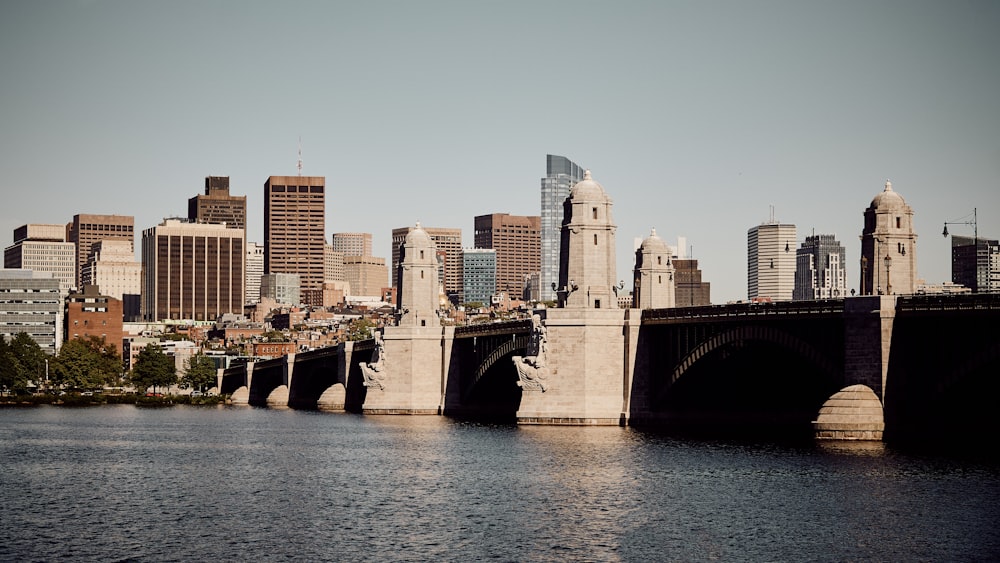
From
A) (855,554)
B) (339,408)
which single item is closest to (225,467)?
(855,554)

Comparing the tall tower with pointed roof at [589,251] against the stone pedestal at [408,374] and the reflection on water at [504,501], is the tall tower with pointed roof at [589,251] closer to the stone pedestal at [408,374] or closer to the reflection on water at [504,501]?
the reflection on water at [504,501]

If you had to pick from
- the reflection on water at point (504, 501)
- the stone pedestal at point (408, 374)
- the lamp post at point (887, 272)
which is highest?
the lamp post at point (887, 272)

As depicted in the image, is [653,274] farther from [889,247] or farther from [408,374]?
[889,247]

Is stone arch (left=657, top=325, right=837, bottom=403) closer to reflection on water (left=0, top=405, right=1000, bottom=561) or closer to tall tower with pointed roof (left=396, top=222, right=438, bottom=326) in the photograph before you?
reflection on water (left=0, top=405, right=1000, bottom=561)

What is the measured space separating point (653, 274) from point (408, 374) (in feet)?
96.4

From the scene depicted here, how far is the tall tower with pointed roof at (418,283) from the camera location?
538 feet

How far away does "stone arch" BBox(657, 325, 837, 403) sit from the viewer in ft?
Answer: 322

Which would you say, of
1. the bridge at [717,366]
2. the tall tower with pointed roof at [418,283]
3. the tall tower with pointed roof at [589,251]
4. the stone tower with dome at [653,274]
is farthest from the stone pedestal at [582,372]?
the tall tower with pointed roof at [418,283]

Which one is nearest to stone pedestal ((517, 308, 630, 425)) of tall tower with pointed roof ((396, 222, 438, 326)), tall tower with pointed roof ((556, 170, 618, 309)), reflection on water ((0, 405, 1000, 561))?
tall tower with pointed roof ((556, 170, 618, 309))

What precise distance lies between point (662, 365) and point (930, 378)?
3391cm

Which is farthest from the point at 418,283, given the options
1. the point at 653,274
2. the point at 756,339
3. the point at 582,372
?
the point at 756,339

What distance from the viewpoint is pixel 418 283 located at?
542 ft

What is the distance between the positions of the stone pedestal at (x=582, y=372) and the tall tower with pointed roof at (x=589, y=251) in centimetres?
189

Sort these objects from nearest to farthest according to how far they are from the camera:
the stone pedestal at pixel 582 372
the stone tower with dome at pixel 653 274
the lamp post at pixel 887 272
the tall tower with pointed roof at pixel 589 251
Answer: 1. the lamp post at pixel 887 272
2. the stone pedestal at pixel 582 372
3. the tall tower with pointed roof at pixel 589 251
4. the stone tower with dome at pixel 653 274
